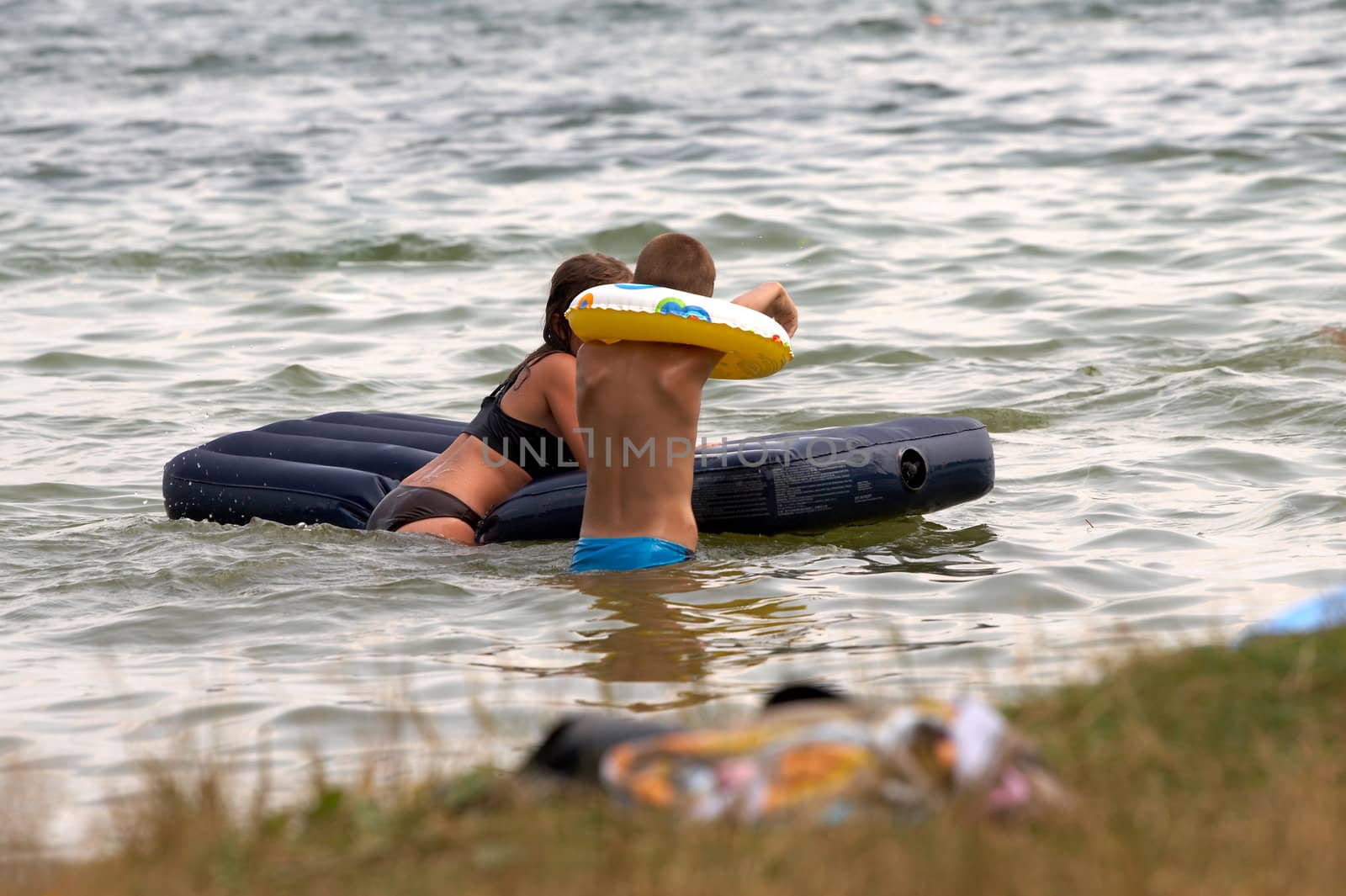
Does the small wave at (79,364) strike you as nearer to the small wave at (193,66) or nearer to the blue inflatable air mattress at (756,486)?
the blue inflatable air mattress at (756,486)

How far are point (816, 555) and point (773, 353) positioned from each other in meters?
0.92

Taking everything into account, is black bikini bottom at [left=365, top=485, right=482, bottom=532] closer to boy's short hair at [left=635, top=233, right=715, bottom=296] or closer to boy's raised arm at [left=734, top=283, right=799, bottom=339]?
boy's short hair at [left=635, top=233, right=715, bottom=296]

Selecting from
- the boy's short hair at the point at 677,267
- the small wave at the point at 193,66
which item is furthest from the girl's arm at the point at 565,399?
the small wave at the point at 193,66

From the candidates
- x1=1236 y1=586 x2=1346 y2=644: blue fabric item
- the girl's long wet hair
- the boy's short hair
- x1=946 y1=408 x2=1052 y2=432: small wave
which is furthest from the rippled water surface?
the boy's short hair

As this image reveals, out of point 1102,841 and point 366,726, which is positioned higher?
point 1102,841

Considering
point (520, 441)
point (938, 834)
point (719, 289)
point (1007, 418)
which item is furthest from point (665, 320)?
point (719, 289)

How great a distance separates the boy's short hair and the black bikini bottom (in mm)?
1300

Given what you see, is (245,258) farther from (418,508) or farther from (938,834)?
(938,834)

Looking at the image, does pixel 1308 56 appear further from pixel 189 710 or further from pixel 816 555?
pixel 189 710

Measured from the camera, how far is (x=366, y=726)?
4.46m

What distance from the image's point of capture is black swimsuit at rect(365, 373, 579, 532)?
6.51 m

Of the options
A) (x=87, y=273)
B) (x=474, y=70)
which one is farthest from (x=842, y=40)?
(x=87, y=273)

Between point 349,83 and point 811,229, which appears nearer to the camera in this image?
point 811,229

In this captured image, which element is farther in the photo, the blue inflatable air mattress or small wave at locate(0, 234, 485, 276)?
small wave at locate(0, 234, 485, 276)
